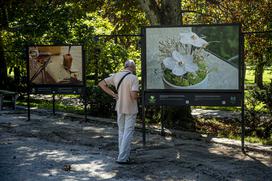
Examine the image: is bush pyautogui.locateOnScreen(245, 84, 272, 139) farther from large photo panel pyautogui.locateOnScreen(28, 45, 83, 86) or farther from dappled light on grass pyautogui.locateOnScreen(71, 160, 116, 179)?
dappled light on grass pyautogui.locateOnScreen(71, 160, 116, 179)

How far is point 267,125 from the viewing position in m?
12.7

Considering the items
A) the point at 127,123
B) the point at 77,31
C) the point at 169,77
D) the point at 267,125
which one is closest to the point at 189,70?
Result: the point at 169,77

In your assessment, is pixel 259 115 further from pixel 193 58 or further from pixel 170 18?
pixel 170 18

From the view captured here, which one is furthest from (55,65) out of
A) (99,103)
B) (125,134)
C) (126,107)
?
(125,134)

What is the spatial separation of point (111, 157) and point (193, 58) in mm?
2752

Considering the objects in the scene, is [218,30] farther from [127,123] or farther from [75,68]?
[75,68]

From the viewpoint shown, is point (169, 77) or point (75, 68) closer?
point (169, 77)

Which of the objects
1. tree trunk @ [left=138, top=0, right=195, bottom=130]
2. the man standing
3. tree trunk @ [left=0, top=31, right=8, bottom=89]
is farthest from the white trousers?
tree trunk @ [left=0, top=31, right=8, bottom=89]

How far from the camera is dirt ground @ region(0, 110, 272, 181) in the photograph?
8.23 m

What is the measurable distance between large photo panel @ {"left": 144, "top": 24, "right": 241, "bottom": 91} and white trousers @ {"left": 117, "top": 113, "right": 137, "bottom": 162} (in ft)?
5.96

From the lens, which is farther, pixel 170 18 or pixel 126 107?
pixel 170 18

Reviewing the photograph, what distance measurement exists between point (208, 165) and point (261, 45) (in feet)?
28.2

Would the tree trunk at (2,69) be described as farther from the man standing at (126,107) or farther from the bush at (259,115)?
the man standing at (126,107)

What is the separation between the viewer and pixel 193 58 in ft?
34.3
